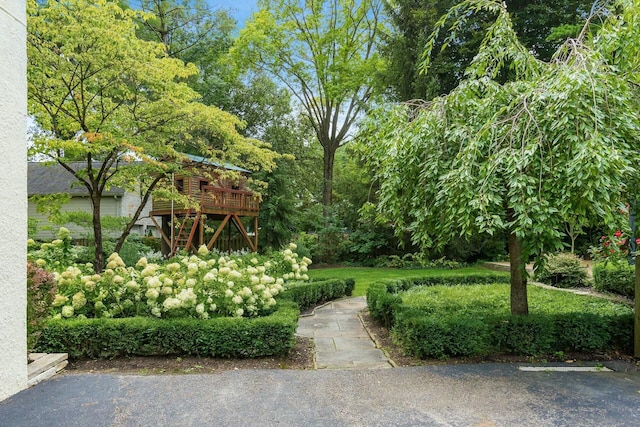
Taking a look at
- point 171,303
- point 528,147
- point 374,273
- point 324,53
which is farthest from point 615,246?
point 324,53

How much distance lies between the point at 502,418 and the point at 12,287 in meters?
4.09

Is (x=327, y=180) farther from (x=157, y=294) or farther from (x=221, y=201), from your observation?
(x=157, y=294)

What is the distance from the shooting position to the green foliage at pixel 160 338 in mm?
4289

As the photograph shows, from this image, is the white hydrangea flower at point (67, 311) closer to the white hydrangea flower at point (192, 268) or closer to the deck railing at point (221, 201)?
the white hydrangea flower at point (192, 268)

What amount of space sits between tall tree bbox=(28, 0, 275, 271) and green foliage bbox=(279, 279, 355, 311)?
3.56 metres

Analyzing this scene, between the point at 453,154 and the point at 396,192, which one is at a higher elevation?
the point at 453,154

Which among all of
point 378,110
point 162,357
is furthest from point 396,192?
point 162,357

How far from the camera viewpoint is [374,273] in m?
14.1

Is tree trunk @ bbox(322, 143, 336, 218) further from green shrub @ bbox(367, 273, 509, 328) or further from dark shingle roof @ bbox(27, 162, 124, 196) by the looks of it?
dark shingle roof @ bbox(27, 162, 124, 196)

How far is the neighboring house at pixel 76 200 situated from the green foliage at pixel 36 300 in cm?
1376

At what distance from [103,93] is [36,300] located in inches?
185

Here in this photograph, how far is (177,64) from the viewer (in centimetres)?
739

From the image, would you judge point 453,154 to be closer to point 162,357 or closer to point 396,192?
point 396,192

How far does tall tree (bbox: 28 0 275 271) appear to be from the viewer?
615 centimetres
